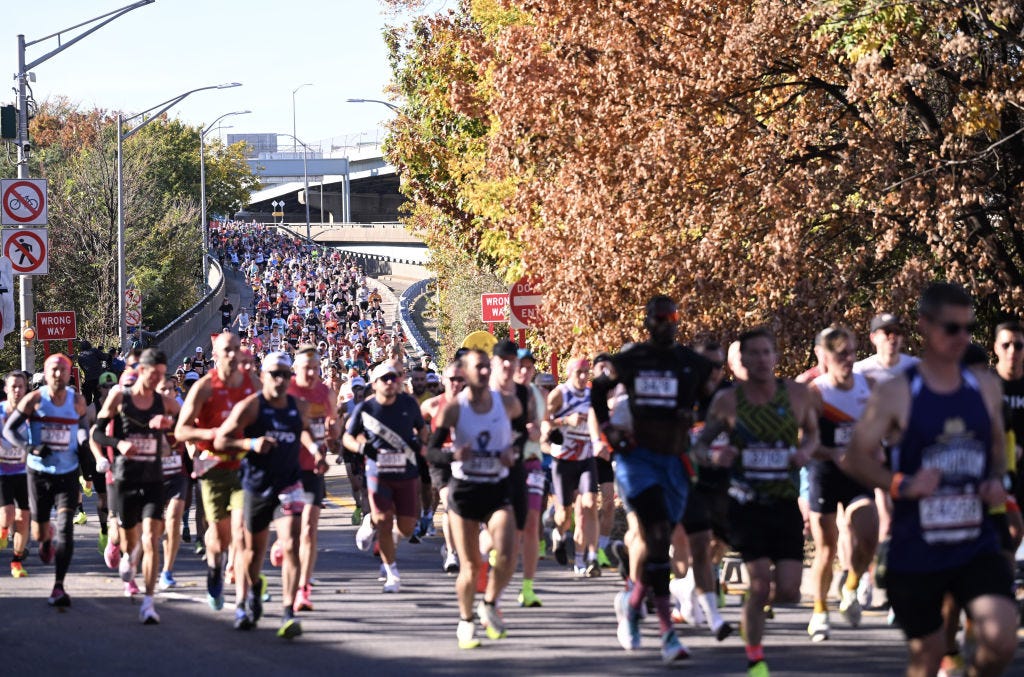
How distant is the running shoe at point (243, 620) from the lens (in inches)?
446

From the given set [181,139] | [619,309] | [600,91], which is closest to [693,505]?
[619,309]

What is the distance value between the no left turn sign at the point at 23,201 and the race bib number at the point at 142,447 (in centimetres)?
1328

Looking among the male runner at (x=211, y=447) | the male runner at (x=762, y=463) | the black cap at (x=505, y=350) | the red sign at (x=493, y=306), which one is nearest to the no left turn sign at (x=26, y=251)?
the red sign at (x=493, y=306)

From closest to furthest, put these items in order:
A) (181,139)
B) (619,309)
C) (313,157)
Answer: (619,309) < (181,139) < (313,157)

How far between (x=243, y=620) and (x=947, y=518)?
20.3 feet

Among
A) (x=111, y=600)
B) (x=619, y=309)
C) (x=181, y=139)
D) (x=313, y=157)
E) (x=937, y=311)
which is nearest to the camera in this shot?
(x=937, y=311)

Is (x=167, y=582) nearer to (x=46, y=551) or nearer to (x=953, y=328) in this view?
(x=46, y=551)

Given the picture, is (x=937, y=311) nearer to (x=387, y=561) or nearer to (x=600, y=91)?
(x=387, y=561)

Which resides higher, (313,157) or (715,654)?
(313,157)

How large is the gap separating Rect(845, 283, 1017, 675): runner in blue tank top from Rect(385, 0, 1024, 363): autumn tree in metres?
9.99

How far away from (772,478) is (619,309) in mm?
8699

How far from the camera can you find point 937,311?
20.9 ft

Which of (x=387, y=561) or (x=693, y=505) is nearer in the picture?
(x=693, y=505)

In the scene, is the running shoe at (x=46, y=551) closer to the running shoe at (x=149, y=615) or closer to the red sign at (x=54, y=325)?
the running shoe at (x=149, y=615)
